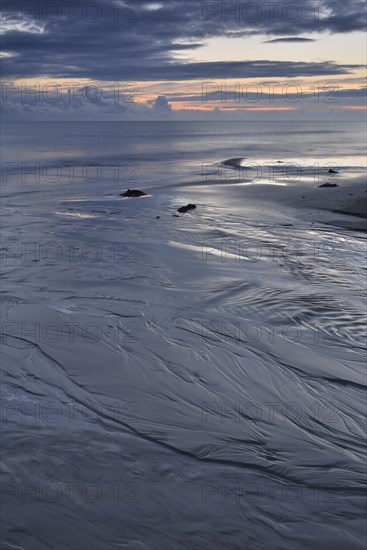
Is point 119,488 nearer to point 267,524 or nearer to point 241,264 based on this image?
point 267,524

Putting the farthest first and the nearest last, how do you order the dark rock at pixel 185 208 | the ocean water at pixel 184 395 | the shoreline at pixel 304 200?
the dark rock at pixel 185 208
the shoreline at pixel 304 200
the ocean water at pixel 184 395

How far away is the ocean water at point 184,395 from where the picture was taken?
5.01 m

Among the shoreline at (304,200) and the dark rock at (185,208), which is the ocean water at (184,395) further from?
the dark rock at (185,208)

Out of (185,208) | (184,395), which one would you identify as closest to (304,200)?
(185,208)

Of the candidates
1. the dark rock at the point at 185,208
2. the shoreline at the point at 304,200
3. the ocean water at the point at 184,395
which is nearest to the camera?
the ocean water at the point at 184,395

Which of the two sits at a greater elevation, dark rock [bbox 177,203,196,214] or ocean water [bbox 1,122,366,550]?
dark rock [bbox 177,203,196,214]

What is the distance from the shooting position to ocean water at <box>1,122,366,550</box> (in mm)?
5008

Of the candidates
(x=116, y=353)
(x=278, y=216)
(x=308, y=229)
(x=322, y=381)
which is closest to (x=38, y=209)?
(x=278, y=216)

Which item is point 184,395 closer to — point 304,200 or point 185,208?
point 185,208

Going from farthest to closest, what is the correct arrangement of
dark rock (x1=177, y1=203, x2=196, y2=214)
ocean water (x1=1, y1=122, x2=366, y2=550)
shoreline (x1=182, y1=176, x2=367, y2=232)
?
1. dark rock (x1=177, y1=203, x2=196, y2=214)
2. shoreline (x1=182, y1=176, x2=367, y2=232)
3. ocean water (x1=1, y1=122, x2=366, y2=550)

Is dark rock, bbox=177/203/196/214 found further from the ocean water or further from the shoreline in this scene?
the ocean water

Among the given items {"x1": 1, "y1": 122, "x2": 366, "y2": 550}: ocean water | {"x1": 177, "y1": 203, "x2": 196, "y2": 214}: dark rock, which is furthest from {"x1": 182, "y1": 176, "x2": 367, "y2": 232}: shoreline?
{"x1": 1, "y1": 122, "x2": 366, "y2": 550}: ocean water

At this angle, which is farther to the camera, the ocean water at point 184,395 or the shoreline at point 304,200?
the shoreline at point 304,200

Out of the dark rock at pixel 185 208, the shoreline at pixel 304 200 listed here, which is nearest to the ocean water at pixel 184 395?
the shoreline at pixel 304 200
